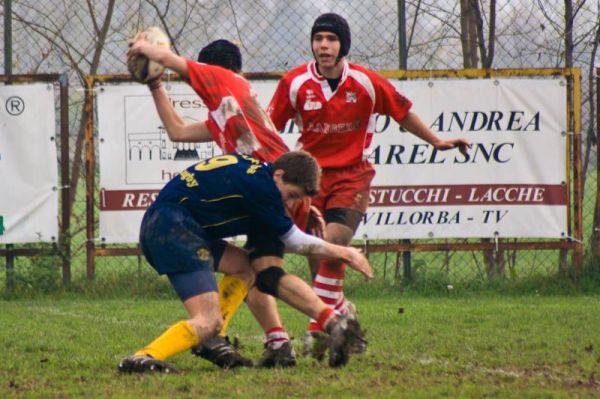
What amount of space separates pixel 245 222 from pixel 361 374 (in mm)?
993

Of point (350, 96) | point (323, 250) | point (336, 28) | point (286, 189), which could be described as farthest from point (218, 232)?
point (336, 28)

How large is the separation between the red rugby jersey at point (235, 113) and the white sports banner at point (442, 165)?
4357 mm

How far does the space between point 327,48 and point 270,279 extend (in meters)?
1.96

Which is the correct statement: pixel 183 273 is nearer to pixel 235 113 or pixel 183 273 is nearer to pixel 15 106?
pixel 235 113

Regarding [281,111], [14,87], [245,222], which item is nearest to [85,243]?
[14,87]

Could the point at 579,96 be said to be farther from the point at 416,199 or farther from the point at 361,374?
the point at 361,374

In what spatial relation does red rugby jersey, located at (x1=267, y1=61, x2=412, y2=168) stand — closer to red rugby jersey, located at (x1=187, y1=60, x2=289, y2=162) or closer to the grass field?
red rugby jersey, located at (x1=187, y1=60, x2=289, y2=162)

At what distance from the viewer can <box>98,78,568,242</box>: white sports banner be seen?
38.4 feet

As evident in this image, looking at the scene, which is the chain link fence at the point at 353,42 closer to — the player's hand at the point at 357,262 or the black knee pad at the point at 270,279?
the black knee pad at the point at 270,279

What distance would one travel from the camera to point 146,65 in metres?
7.11

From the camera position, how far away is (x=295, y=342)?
8.16m

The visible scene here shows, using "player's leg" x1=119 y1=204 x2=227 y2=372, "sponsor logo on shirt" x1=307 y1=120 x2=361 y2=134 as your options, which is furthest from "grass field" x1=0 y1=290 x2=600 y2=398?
"sponsor logo on shirt" x1=307 y1=120 x2=361 y2=134

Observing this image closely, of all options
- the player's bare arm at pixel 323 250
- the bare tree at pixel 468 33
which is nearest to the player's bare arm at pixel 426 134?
the player's bare arm at pixel 323 250

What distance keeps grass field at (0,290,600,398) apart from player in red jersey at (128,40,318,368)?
28cm
